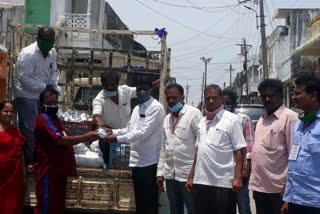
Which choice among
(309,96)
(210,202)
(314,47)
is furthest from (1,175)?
(314,47)

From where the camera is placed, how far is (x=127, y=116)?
5379mm

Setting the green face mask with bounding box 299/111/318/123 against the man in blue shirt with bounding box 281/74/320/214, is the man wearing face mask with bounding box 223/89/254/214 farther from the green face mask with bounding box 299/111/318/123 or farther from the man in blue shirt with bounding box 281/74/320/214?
the green face mask with bounding box 299/111/318/123

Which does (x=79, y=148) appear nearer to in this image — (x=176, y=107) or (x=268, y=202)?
(x=176, y=107)

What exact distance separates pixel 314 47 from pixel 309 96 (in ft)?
63.9

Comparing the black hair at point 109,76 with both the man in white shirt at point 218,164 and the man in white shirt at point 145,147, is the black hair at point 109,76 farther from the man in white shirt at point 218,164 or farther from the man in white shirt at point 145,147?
the man in white shirt at point 218,164

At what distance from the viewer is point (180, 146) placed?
443cm

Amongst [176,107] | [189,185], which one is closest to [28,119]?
[176,107]

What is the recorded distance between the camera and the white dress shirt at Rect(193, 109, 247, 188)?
12.4ft

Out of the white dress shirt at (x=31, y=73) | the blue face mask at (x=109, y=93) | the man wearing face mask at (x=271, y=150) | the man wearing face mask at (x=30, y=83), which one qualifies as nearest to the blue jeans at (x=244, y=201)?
the man wearing face mask at (x=271, y=150)

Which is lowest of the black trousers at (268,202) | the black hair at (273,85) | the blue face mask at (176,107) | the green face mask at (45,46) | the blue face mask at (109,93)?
the black trousers at (268,202)

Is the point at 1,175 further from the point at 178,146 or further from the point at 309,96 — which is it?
the point at 309,96

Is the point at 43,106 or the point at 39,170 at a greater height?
the point at 43,106

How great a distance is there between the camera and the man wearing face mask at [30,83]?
17.1 feet

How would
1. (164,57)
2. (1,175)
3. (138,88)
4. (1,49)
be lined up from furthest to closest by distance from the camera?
(164,57)
(1,49)
(138,88)
(1,175)
